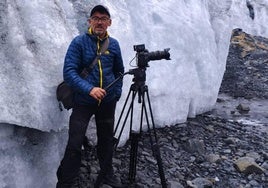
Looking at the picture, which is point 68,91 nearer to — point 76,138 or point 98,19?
point 76,138

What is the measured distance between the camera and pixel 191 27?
30.1 feet

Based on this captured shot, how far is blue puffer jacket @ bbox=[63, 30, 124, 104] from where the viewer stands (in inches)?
171

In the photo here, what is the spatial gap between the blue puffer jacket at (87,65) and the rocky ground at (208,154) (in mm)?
1424

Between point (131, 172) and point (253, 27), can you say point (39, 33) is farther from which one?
point (253, 27)

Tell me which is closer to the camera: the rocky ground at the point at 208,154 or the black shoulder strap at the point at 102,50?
the black shoulder strap at the point at 102,50

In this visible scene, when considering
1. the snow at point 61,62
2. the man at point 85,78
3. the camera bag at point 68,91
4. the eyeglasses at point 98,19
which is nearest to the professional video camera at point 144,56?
the man at point 85,78

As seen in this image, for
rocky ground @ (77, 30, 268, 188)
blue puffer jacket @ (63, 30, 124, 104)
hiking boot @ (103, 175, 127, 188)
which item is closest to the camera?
blue puffer jacket @ (63, 30, 124, 104)

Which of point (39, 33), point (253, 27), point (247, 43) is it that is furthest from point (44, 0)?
point (253, 27)

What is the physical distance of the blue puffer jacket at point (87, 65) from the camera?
14.2 ft

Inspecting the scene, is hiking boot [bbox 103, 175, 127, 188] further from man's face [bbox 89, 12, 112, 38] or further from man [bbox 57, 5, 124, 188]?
man's face [bbox 89, 12, 112, 38]

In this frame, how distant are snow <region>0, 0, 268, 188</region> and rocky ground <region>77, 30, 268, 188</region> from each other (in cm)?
55

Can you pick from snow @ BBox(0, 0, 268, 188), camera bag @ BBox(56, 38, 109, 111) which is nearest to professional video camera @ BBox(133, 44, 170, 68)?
camera bag @ BBox(56, 38, 109, 111)

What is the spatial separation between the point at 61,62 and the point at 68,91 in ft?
2.30

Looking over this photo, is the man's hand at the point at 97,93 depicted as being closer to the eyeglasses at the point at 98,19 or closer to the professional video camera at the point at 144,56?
the professional video camera at the point at 144,56
